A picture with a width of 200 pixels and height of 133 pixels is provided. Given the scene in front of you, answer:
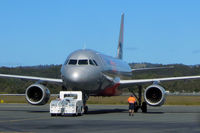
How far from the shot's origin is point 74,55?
2973 centimetres

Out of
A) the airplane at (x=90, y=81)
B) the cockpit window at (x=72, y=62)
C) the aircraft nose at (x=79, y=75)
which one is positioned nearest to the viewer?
the aircraft nose at (x=79, y=75)

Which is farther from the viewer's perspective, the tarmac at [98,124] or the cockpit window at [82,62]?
the cockpit window at [82,62]

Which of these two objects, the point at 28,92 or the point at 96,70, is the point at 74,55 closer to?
the point at 96,70

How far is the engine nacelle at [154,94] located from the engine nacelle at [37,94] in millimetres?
6810

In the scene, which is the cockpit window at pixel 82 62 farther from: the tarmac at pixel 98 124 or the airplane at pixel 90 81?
the tarmac at pixel 98 124

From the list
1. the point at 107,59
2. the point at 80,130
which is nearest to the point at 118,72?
the point at 107,59

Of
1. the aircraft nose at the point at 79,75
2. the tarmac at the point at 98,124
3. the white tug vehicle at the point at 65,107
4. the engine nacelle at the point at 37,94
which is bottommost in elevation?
the tarmac at the point at 98,124

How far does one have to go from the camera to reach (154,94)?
1233 inches

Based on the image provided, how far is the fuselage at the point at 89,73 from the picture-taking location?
28031mm

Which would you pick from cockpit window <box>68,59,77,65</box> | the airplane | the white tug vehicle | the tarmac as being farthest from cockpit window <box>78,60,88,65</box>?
the tarmac

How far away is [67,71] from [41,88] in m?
3.10

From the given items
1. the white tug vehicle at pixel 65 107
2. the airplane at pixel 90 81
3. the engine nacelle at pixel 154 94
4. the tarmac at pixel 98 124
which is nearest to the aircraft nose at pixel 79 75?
the airplane at pixel 90 81

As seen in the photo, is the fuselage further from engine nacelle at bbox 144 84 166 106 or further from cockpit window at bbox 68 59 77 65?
engine nacelle at bbox 144 84 166 106

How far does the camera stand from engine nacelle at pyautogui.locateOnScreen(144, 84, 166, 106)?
3071 centimetres
